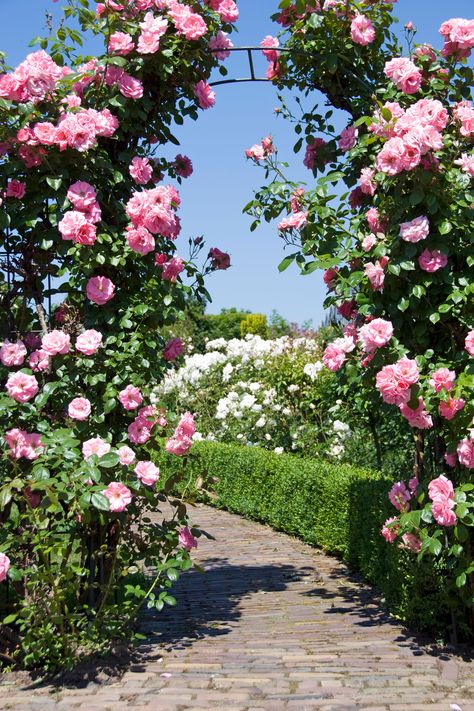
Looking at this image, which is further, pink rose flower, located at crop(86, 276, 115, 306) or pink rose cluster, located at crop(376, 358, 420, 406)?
pink rose flower, located at crop(86, 276, 115, 306)

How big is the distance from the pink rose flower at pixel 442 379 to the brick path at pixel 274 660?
146 cm

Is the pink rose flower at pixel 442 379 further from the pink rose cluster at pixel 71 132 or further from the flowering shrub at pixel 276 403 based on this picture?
the flowering shrub at pixel 276 403

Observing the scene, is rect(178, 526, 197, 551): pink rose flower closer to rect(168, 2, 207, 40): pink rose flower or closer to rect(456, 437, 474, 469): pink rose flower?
rect(456, 437, 474, 469): pink rose flower

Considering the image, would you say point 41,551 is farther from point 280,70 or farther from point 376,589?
point 280,70

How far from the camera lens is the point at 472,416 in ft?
13.7

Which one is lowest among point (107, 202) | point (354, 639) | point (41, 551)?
point (354, 639)

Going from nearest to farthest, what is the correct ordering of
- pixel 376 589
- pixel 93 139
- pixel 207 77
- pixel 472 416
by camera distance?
pixel 472 416 < pixel 93 139 < pixel 207 77 < pixel 376 589

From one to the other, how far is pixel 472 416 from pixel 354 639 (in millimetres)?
1620

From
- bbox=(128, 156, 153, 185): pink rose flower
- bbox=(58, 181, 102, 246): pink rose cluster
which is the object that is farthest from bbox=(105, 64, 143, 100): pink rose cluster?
bbox=(58, 181, 102, 246): pink rose cluster

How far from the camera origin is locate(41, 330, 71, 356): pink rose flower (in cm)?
432

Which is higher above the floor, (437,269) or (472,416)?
(437,269)

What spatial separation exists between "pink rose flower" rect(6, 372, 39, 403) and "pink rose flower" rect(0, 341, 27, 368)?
6.8 inches

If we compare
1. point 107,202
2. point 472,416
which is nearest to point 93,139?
point 107,202

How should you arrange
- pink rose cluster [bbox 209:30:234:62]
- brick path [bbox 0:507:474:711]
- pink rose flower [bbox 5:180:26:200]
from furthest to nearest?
pink rose cluster [bbox 209:30:234:62], pink rose flower [bbox 5:180:26:200], brick path [bbox 0:507:474:711]
